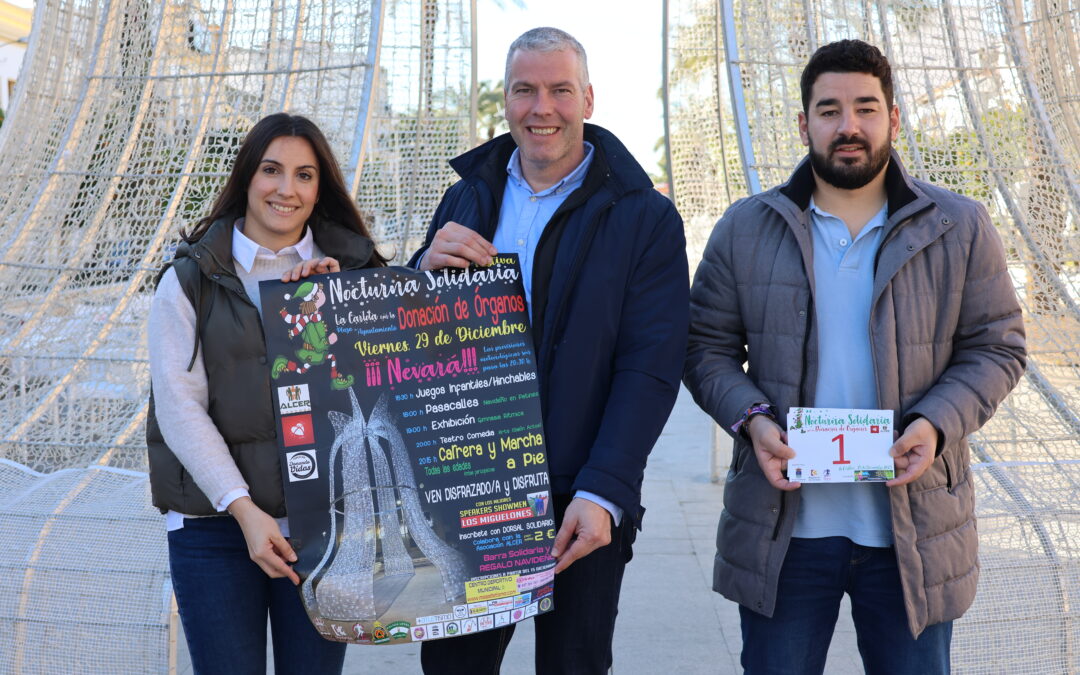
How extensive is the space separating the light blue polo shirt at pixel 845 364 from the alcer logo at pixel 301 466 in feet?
3.07

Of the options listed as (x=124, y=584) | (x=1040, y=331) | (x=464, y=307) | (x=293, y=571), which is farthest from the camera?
(x=1040, y=331)

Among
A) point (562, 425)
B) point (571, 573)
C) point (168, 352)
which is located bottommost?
point (571, 573)

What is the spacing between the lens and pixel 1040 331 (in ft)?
15.3

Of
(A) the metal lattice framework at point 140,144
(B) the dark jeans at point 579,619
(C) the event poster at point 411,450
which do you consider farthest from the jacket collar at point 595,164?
(A) the metal lattice framework at point 140,144

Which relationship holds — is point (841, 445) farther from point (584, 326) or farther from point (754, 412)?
point (584, 326)

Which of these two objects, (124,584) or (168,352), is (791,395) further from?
(124,584)

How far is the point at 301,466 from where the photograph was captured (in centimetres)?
189

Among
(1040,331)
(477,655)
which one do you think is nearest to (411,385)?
(477,655)

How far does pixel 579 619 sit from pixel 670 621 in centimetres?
190

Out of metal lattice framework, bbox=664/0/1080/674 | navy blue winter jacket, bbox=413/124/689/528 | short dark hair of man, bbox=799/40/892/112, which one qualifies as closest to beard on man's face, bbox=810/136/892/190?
short dark hair of man, bbox=799/40/892/112

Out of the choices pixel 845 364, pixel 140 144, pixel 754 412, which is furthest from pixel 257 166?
pixel 140 144

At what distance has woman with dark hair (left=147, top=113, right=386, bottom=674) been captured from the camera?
1.88 m

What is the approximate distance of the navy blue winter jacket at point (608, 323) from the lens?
6.47 ft

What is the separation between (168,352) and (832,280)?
4.19 feet
